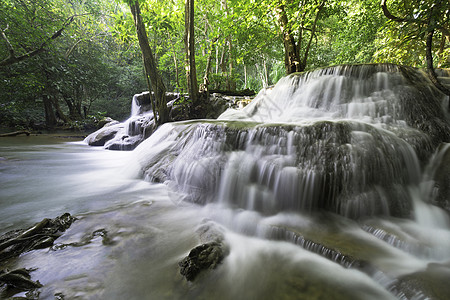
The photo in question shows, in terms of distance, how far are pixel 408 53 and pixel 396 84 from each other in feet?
14.3

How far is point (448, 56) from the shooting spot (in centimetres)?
632

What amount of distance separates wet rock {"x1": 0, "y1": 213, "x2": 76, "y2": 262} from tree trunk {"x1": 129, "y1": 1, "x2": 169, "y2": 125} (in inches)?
231

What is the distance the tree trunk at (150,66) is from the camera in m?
6.26

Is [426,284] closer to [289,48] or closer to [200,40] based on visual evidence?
[289,48]

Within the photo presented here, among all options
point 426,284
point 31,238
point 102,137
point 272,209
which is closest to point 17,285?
point 31,238

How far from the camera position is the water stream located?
53.4 inches

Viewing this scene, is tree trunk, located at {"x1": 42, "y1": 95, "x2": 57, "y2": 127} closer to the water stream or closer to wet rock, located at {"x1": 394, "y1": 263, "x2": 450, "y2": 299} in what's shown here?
the water stream

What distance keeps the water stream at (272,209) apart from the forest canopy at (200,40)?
2.19m

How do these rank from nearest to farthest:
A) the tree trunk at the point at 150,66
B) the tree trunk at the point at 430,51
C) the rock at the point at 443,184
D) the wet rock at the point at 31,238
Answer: the wet rock at the point at 31,238 → the rock at the point at 443,184 → the tree trunk at the point at 430,51 → the tree trunk at the point at 150,66

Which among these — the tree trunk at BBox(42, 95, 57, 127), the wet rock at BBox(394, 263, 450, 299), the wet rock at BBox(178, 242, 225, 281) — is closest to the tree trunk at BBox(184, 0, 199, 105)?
the wet rock at BBox(178, 242, 225, 281)

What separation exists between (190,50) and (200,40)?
14.9 feet

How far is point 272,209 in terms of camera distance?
7.86 feet

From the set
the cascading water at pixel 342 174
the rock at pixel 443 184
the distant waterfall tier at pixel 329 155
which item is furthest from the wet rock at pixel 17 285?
the rock at pixel 443 184

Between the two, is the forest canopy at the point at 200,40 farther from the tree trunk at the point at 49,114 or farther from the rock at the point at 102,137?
the rock at the point at 102,137
